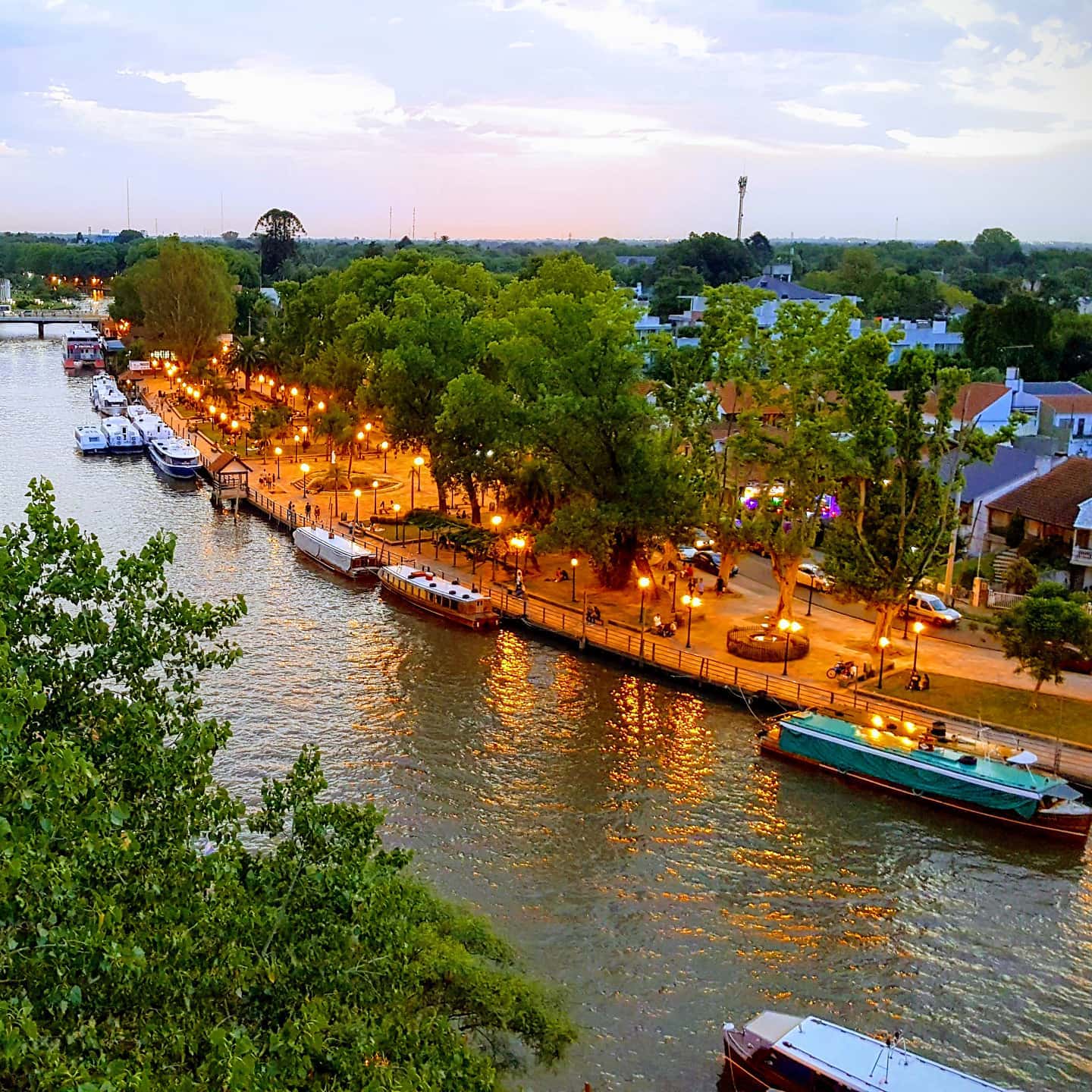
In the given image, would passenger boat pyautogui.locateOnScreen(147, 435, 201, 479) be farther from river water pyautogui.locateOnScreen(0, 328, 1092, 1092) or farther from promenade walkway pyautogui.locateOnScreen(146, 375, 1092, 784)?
river water pyautogui.locateOnScreen(0, 328, 1092, 1092)

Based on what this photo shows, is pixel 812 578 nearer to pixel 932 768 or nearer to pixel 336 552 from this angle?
pixel 932 768

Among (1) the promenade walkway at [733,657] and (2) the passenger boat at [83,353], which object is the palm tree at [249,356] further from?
(1) the promenade walkway at [733,657]

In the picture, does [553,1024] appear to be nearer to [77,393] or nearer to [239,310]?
[77,393]

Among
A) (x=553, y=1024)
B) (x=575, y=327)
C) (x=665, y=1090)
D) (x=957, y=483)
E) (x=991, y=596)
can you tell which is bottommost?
(x=665, y=1090)

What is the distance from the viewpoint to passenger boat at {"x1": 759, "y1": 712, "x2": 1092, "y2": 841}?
33188 mm

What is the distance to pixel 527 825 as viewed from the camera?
109ft

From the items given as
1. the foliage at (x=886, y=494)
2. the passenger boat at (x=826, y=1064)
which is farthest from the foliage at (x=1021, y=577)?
the passenger boat at (x=826, y=1064)

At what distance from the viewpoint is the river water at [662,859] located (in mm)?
25594

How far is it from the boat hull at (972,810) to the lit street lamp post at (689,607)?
29.5ft

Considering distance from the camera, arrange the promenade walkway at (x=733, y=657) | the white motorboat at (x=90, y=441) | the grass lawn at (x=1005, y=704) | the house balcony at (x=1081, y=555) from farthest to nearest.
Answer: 1. the white motorboat at (x=90, y=441)
2. the house balcony at (x=1081, y=555)
3. the promenade walkway at (x=733, y=657)
4. the grass lawn at (x=1005, y=704)

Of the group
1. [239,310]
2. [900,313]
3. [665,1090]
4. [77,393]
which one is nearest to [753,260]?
[900,313]

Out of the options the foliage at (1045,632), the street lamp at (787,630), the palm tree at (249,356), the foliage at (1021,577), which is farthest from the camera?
the palm tree at (249,356)

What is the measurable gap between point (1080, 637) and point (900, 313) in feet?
377

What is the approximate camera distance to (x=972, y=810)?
112 ft
